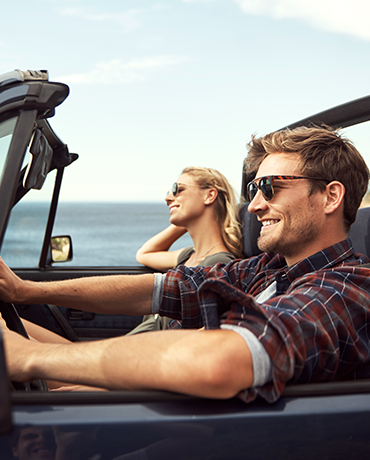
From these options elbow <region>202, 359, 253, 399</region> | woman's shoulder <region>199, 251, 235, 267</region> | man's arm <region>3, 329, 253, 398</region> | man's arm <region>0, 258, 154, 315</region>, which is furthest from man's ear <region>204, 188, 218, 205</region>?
elbow <region>202, 359, 253, 399</region>

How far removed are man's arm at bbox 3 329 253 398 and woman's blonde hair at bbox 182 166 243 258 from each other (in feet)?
6.78

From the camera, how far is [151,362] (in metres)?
1.11

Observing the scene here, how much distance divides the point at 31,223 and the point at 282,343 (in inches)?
95.0

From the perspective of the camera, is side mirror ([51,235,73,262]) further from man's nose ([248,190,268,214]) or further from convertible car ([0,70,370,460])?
convertible car ([0,70,370,460])

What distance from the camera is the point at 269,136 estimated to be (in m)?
2.08

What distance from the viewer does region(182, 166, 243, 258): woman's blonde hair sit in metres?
3.21

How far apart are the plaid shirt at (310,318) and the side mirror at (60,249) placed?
2.25 metres

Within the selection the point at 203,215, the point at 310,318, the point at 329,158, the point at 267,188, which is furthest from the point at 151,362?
the point at 203,215

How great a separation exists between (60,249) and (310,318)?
2641 millimetres

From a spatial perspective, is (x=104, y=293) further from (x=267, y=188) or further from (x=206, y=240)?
(x=206, y=240)

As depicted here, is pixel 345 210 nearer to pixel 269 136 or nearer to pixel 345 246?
pixel 345 246

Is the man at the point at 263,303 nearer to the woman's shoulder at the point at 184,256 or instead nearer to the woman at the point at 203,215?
the woman at the point at 203,215

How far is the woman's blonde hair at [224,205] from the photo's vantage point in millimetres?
3214

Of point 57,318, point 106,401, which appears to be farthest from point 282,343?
point 57,318
